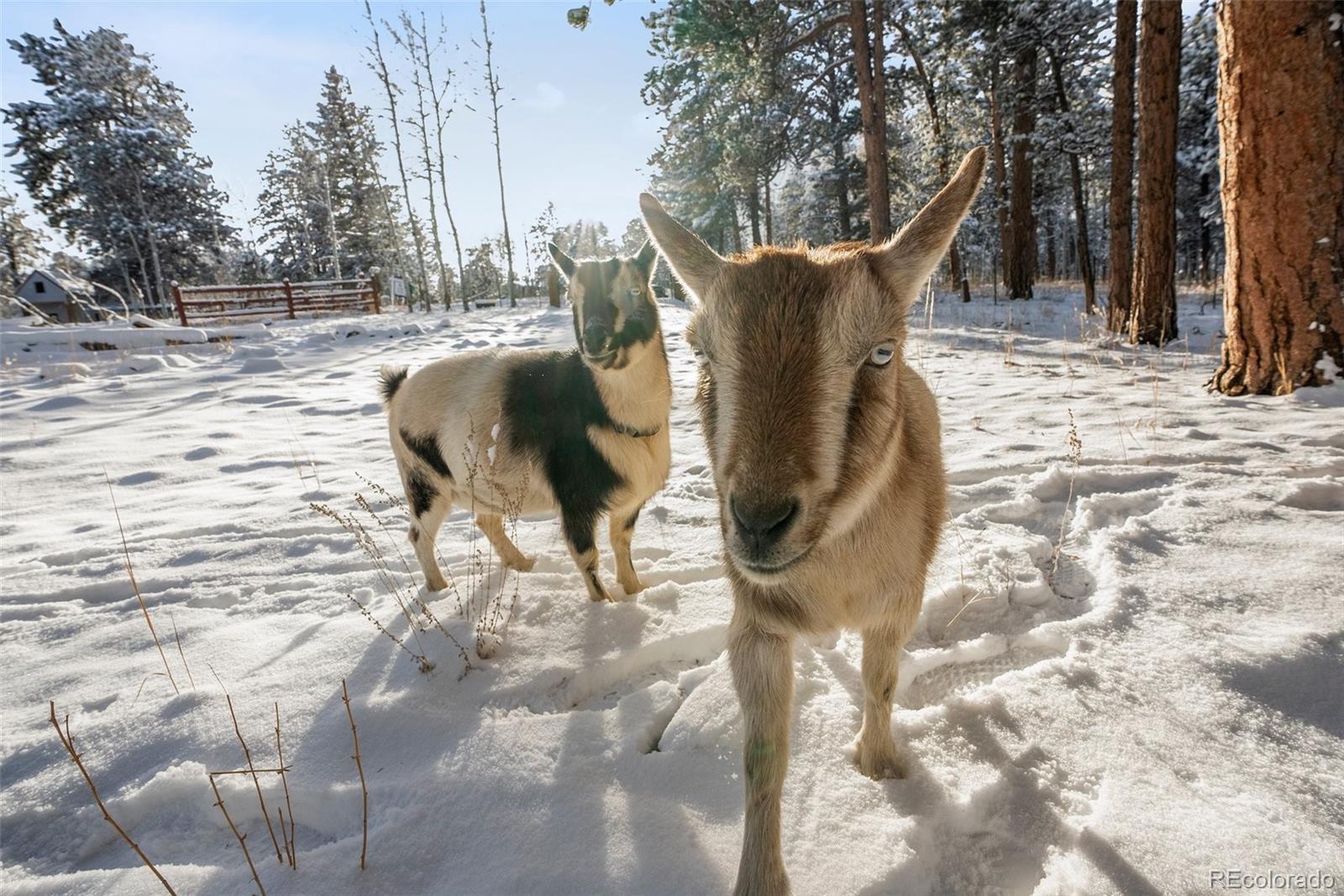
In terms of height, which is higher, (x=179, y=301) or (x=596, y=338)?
(x=179, y=301)

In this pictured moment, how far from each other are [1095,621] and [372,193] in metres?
49.3

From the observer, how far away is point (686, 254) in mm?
2094

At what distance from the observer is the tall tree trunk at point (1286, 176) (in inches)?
172

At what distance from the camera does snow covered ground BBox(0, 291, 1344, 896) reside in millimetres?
1641

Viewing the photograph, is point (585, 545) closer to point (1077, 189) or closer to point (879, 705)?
point (879, 705)

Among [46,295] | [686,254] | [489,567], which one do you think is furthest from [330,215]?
[686,254]

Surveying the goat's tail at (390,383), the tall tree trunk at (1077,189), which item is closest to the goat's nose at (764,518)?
the goat's tail at (390,383)

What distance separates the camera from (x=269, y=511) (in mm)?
4469

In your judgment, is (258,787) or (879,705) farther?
(879,705)

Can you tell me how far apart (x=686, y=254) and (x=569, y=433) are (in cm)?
164

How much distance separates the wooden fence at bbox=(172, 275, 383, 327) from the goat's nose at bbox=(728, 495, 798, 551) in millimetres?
26422

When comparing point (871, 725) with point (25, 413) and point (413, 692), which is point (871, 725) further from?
point (25, 413)

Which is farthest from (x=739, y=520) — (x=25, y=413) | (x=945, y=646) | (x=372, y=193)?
(x=372, y=193)

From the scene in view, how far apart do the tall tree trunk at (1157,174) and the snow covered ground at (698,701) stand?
4942 millimetres
